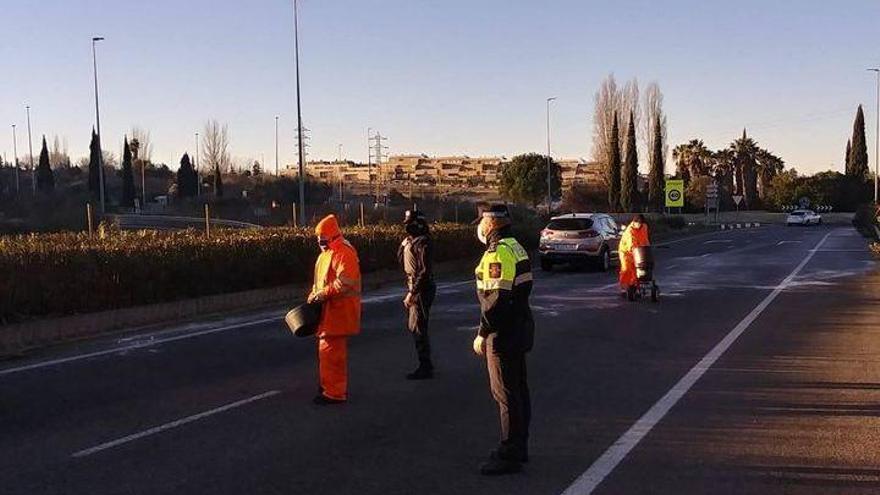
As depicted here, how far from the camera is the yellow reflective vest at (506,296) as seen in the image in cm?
575

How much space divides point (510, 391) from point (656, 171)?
225 ft

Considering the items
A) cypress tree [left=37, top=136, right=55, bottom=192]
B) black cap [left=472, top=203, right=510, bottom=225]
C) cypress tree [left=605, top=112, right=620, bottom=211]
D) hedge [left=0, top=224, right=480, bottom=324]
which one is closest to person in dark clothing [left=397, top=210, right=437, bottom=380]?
black cap [left=472, top=203, right=510, bottom=225]

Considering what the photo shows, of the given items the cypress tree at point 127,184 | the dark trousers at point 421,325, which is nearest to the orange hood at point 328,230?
the dark trousers at point 421,325

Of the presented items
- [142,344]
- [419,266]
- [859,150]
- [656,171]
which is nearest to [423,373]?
[419,266]

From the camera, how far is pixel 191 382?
922 centimetres

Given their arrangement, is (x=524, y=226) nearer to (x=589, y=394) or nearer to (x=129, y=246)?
Answer: (x=129, y=246)

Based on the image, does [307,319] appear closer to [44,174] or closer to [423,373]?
[423,373]

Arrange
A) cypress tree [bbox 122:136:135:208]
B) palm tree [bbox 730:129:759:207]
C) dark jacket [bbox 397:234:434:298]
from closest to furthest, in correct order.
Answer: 1. dark jacket [bbox 397:234:434:298]
2. cypress tree [bbox 122:136:135:208]
3. palm tree [bbox 730:129:759:207]

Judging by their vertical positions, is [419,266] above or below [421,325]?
above

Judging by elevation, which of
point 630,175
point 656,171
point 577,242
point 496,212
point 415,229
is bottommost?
point 577,242

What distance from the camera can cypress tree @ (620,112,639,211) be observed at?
6488 cm

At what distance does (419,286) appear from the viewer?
934cm

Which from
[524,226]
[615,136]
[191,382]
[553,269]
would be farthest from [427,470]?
[615,136]

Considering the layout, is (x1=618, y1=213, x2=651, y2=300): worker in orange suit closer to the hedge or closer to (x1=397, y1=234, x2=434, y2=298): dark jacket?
the hedge
